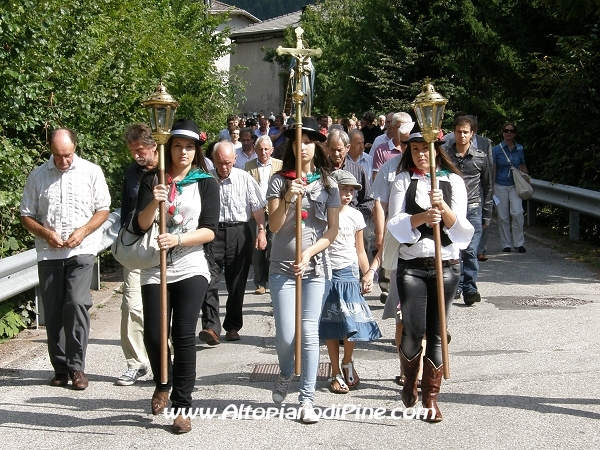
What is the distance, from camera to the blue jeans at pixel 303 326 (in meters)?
6.62

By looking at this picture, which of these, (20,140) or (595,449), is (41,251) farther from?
(595,449)

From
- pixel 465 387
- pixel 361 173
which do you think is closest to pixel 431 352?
pixel 465 387

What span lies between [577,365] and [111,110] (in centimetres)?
760

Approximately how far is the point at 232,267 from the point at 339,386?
2.84m

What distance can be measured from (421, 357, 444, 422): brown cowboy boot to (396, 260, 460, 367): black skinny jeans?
0.04 meters

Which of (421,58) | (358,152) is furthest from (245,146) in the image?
(421,58)

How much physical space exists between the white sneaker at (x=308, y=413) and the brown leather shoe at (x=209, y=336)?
2802 mm

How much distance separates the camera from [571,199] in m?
15.5

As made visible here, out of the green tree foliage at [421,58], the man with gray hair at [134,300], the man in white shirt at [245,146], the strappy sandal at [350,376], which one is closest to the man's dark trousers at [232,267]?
the man with gray hair at [134,300]

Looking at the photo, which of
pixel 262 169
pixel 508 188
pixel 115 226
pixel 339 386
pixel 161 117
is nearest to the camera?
pixel 161 117

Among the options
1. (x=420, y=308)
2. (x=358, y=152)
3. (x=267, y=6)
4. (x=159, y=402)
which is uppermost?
(x=267, y=6)

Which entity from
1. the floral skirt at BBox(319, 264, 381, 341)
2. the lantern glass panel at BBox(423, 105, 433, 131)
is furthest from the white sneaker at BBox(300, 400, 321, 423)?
the lantern glass panel at BBox(423, 105, 433, 131)

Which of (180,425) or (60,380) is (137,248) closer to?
(180,425)

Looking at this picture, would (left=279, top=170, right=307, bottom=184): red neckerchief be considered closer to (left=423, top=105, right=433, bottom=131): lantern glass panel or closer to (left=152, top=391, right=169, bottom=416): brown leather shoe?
(left=423, top=105, right=433, bottom=131): lantern glass panel
